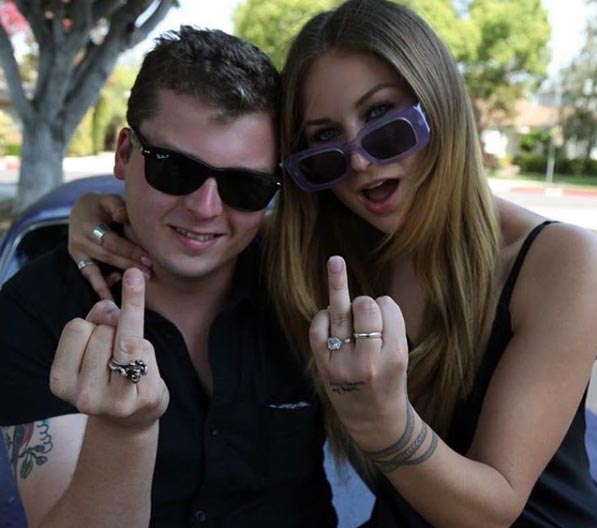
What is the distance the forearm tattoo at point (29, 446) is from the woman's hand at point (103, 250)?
0.37 metres

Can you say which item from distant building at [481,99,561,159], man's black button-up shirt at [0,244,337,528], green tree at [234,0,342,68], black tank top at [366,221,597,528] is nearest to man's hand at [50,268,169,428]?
man's black button-up shirt at [0,244,337,528]

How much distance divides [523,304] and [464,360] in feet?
0.72

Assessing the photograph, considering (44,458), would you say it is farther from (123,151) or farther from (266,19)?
(266,19)

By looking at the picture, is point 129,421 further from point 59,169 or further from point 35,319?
point 59,169

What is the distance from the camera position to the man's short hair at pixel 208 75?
5.93ft

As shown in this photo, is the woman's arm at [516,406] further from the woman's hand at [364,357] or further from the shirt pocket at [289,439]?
the shirt pocket at [289,439]

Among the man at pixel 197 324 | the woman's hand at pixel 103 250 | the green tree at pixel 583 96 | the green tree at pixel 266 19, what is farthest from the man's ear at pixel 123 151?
the green tree at pixel 583 96

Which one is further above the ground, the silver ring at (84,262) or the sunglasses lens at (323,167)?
the sunglasses lens at (323,167)

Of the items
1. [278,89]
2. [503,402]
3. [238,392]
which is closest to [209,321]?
[238,392]

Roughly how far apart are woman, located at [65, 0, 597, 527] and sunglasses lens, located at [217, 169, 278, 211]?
0.12 metres

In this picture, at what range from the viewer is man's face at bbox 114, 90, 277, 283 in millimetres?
1775

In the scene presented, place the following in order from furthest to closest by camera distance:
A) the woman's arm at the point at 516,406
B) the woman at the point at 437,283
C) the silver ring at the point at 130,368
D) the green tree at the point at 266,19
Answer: the green tree at the point at 266,19 < the woman at the point at 437,283 < the woman's arm at the point at 516,406 < the silver ring at the point at 130,368

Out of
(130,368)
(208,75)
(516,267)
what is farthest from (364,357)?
(208,75)

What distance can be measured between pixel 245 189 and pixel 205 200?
4.4 inches
